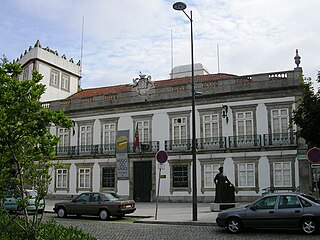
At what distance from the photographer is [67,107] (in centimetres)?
3228

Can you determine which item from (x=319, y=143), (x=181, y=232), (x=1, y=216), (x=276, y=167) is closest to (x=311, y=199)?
(x=181, y=232)

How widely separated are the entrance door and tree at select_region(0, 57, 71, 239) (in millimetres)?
19976

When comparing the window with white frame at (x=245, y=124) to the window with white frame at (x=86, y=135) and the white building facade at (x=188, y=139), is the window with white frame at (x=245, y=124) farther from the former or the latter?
the window with white frame at (x=86, y=135)

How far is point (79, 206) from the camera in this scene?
711 inches

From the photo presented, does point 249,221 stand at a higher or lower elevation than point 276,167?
lower

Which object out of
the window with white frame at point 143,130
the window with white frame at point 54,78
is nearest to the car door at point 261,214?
the window with white frame at point 143,130

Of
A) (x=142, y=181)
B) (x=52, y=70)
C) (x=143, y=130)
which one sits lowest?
(x=142, y=181)

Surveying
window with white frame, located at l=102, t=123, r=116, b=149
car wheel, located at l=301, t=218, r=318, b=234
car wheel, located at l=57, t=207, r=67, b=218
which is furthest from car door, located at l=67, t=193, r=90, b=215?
window with white frame, located at l=102, t=123, r=116, b=149

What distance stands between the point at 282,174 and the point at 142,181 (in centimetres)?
949

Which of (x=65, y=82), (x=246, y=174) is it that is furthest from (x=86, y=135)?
(x=246, y=174)

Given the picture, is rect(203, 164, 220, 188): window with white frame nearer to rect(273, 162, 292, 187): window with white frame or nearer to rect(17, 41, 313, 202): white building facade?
rect(17, 41, 313, 202): white building facade

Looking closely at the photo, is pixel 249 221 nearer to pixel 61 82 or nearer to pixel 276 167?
pixel 276 167

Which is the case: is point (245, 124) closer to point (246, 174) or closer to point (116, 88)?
point (246, 174)

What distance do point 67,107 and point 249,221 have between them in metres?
22.6
